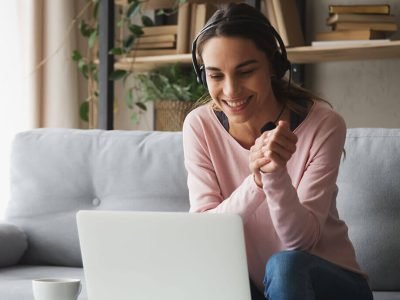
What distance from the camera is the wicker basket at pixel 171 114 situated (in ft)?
10.9

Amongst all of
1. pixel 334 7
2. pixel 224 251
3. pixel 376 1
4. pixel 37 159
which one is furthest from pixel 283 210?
pixel 376 1

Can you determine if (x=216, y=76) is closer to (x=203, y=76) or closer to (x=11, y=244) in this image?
(x=203, y=76)

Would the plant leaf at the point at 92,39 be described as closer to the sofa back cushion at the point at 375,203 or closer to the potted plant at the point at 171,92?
the potted plant at the point at 171,92

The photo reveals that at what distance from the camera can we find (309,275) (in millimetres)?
1550

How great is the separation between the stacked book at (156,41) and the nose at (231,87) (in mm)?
1655

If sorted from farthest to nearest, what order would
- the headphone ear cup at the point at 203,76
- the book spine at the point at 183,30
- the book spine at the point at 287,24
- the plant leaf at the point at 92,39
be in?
the plant leaf at the point at 92,39 < the book spine at the point at 183,30 < the book spine at the point at 287,24 < the headphone ear cup at the point at 203,76

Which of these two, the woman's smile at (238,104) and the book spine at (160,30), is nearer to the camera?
the woman's smile at (238,104)

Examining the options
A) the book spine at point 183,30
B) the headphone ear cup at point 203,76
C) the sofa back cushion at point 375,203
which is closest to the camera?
the headphone ear cup at point 203,76

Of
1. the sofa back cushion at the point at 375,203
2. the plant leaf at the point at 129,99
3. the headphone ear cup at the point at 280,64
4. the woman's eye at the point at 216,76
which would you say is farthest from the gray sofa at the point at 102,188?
the plant leaf at the point at 129,99

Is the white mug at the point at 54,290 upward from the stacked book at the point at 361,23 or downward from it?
downward

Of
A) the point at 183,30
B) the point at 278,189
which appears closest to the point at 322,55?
the point at 183,30

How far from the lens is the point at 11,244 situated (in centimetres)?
238

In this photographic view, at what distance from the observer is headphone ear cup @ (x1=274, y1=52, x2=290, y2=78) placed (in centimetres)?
179

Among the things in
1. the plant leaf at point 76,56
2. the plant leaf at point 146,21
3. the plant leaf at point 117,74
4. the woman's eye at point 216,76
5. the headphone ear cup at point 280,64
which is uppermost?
the plant leaf at point 146,21
